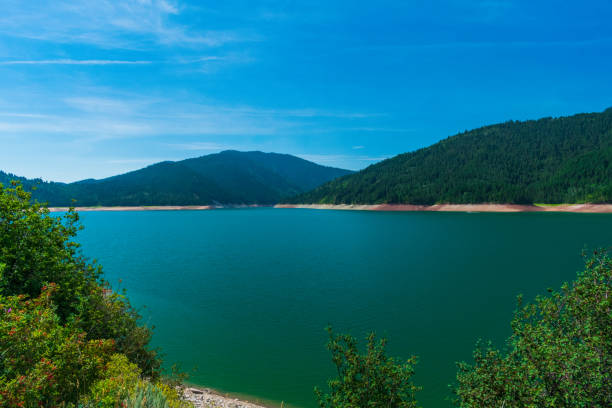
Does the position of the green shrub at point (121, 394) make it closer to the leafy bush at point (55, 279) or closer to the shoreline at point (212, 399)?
the leafy bush at point (55, 279)

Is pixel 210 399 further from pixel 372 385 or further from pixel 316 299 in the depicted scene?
pixel 316 299

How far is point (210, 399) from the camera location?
14742 mm

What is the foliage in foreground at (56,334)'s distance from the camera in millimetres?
6980

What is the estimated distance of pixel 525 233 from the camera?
80500 mm

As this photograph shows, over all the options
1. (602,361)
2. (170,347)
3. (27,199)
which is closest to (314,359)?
(170,347)

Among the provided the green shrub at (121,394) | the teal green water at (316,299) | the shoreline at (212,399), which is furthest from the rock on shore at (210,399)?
the green shrub at (121,394)

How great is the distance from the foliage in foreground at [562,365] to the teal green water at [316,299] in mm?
6437

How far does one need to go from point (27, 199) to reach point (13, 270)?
3.66 meters

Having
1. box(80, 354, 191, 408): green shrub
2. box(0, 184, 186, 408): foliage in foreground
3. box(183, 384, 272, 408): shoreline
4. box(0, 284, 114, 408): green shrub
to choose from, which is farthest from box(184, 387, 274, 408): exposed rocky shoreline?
box(0, 284, 114, 408): green shrub

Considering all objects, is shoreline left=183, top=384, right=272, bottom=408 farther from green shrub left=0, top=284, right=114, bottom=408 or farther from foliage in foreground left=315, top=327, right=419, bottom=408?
green shrub left=0, top=284, right=114, bottom=408

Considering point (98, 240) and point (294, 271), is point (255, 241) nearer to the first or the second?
point (294, 271)

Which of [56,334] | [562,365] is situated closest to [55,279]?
[56,334]

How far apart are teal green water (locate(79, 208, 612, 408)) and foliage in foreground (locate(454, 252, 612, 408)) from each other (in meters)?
6.44

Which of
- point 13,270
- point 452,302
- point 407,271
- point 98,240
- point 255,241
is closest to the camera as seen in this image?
point 13,270
